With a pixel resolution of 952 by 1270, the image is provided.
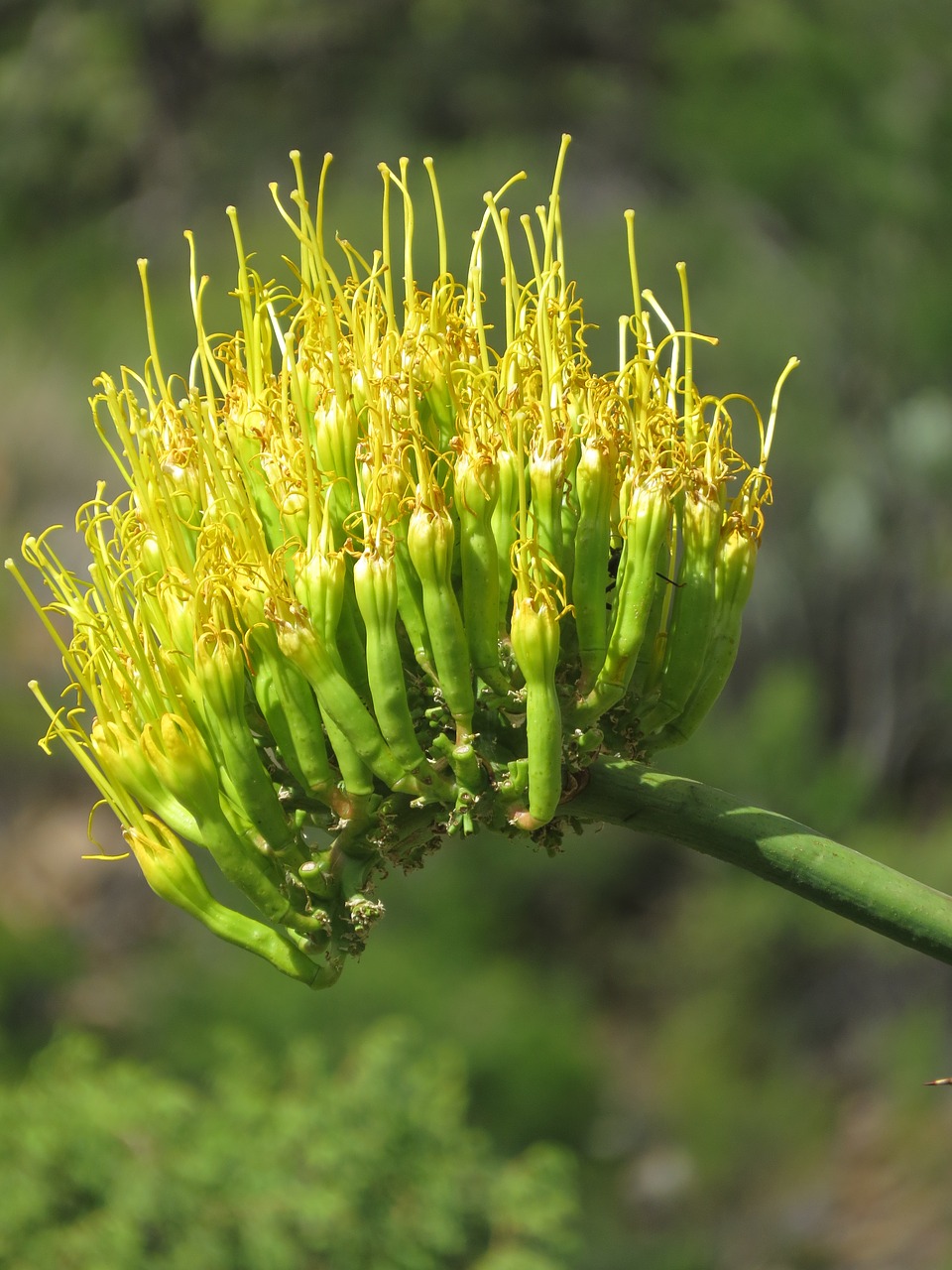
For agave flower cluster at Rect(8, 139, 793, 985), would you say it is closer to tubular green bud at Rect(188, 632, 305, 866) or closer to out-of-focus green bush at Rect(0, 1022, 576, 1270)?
tubular green bud at Rect(188, 632, 305, 866)

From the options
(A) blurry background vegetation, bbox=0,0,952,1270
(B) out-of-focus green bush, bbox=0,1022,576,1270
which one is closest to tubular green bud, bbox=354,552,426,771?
(B) out-of-focus green bush, bbox=0,1022,576,1270

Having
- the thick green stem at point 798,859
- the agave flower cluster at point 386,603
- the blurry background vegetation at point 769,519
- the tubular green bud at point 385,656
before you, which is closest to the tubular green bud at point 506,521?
the agave flower cluster at point 386,603

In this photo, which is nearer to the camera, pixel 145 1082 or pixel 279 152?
pixel 145 1082

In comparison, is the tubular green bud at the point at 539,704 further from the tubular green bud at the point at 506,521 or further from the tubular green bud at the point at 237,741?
the tubular green bud at the point at 237,741

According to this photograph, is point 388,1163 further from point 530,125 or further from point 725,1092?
point 530,125

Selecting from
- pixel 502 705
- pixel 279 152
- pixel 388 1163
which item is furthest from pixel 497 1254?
pixel 279 152

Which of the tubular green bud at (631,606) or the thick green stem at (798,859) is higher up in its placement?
the tubular green bud at (631,606)
